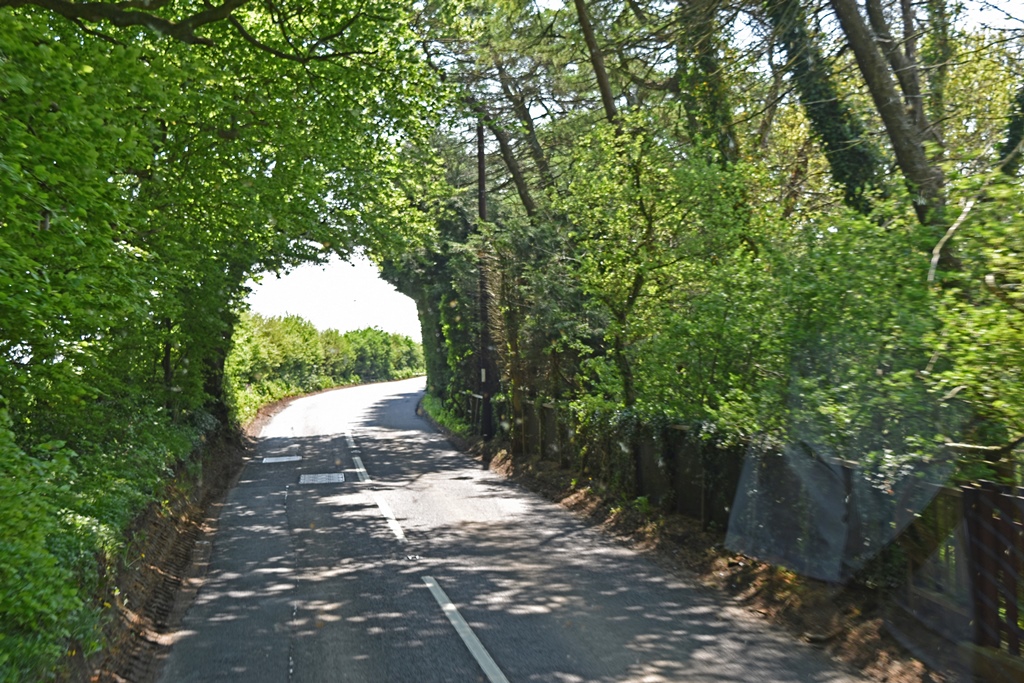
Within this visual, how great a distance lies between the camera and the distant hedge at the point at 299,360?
39.1m

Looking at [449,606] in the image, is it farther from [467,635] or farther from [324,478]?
[324,478]

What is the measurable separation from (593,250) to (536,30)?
305 inches

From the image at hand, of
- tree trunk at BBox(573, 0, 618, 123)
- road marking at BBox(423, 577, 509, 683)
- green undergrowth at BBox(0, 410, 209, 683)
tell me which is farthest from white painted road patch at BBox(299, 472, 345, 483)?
road marking at BBox(423, 577, 509, 683)

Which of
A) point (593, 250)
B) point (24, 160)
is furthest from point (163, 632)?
point (593, 250)

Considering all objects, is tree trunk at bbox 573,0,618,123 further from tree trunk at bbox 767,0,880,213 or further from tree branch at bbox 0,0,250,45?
tree branch at bbox 0,0,250,45

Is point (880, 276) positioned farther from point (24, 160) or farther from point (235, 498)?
point (235, 498)

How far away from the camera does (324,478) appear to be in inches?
826

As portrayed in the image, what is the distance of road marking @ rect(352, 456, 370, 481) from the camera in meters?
20.8

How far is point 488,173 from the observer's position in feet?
102

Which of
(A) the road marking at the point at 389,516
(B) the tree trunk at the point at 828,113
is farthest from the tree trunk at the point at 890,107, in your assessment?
(A) the road marking at the point at 389,516

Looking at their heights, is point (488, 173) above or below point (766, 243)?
above

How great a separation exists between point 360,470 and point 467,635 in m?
14.2

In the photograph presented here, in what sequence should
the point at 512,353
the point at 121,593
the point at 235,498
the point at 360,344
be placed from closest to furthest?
1. the point at 121,593
2. the point at 235,498
3. the point at 512,353
4. the point at 360,344

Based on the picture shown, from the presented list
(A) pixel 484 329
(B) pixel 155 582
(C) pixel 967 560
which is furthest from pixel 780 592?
(A) pixel 484 329
